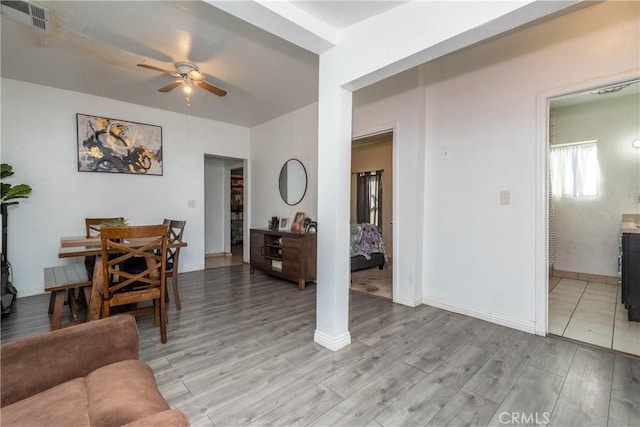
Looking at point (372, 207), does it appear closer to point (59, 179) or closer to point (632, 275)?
point (632, 275)

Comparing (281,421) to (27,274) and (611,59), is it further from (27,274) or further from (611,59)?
(27,274)

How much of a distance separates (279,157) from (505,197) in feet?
11.3

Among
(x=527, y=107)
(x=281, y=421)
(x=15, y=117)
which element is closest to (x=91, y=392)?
(x=281, y=421)

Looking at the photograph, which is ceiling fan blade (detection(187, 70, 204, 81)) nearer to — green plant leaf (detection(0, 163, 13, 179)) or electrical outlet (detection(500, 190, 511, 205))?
green plant leaf (detection(0, 163, 13, 179))

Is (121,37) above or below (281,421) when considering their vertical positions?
above

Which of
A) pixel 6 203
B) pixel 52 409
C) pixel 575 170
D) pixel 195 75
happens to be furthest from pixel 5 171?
pixel 575 170

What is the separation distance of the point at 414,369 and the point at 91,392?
1765 mm

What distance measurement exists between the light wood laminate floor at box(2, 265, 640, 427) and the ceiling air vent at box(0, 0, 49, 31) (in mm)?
2563

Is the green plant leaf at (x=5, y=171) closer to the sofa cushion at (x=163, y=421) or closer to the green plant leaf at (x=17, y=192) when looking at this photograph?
the green plant leaf at (x=17, y=192)

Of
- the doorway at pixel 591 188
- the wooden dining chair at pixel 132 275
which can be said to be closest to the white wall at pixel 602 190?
the doorway at pixel 591 188

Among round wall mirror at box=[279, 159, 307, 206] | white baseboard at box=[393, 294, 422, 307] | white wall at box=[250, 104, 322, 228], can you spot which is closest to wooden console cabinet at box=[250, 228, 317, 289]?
white wall at box=[250, 104, 322, 228]

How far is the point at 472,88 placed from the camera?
2801mm

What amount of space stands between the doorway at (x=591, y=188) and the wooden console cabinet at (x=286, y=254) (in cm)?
311

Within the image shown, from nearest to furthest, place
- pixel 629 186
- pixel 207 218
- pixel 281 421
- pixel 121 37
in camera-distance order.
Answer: pixel 281 421, pixel 121 37, pixel 629 186, pixel 207 218
